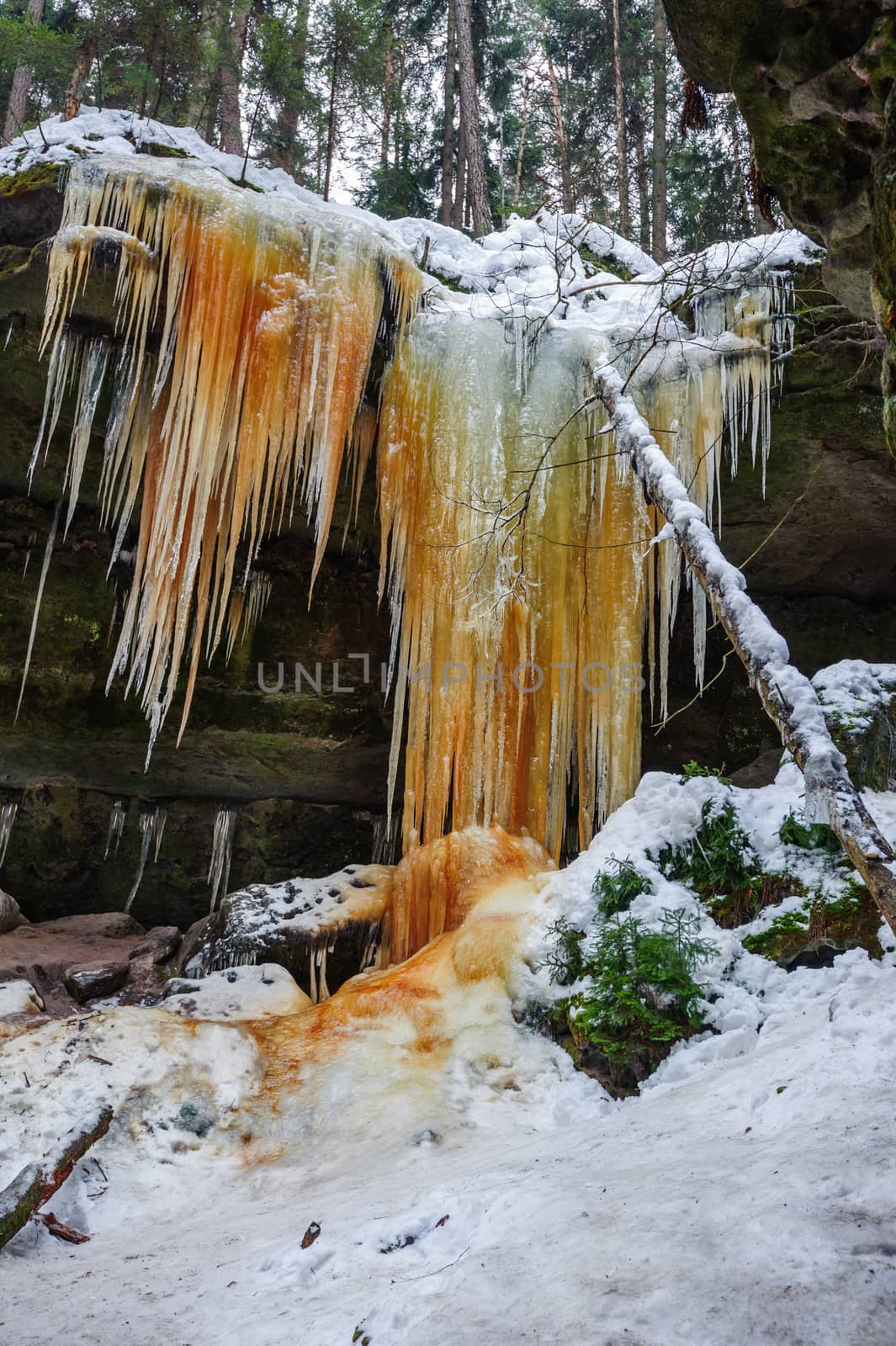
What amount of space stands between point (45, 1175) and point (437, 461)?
5033 mm

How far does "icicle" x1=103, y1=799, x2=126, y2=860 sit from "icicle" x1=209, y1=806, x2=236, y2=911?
90 centimetres

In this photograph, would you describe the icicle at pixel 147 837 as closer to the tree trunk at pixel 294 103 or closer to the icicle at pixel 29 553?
the icicle at pixel 29 553

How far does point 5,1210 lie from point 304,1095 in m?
1.36

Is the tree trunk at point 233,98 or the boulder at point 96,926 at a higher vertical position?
the tree trunk at point 233,98

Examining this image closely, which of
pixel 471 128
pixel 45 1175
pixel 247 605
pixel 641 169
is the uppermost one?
pixel 641 169

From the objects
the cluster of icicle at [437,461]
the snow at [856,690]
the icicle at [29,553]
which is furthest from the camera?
the icicle at [29,553]

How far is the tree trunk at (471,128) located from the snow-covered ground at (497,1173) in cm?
884

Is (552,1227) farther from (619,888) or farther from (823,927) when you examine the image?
(619,888)

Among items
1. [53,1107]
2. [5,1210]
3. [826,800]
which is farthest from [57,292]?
[826,800]

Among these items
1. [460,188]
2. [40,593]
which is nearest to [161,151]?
[40,593]

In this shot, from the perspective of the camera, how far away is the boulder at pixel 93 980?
223 inches

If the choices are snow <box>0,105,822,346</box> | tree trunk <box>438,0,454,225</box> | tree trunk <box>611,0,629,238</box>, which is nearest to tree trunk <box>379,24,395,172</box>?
tree trunk <box>438,0,454,225</box>

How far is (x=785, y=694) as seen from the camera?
2.72m

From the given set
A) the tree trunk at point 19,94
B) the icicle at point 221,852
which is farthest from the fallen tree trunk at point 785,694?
the tree trunk at point 19,94
